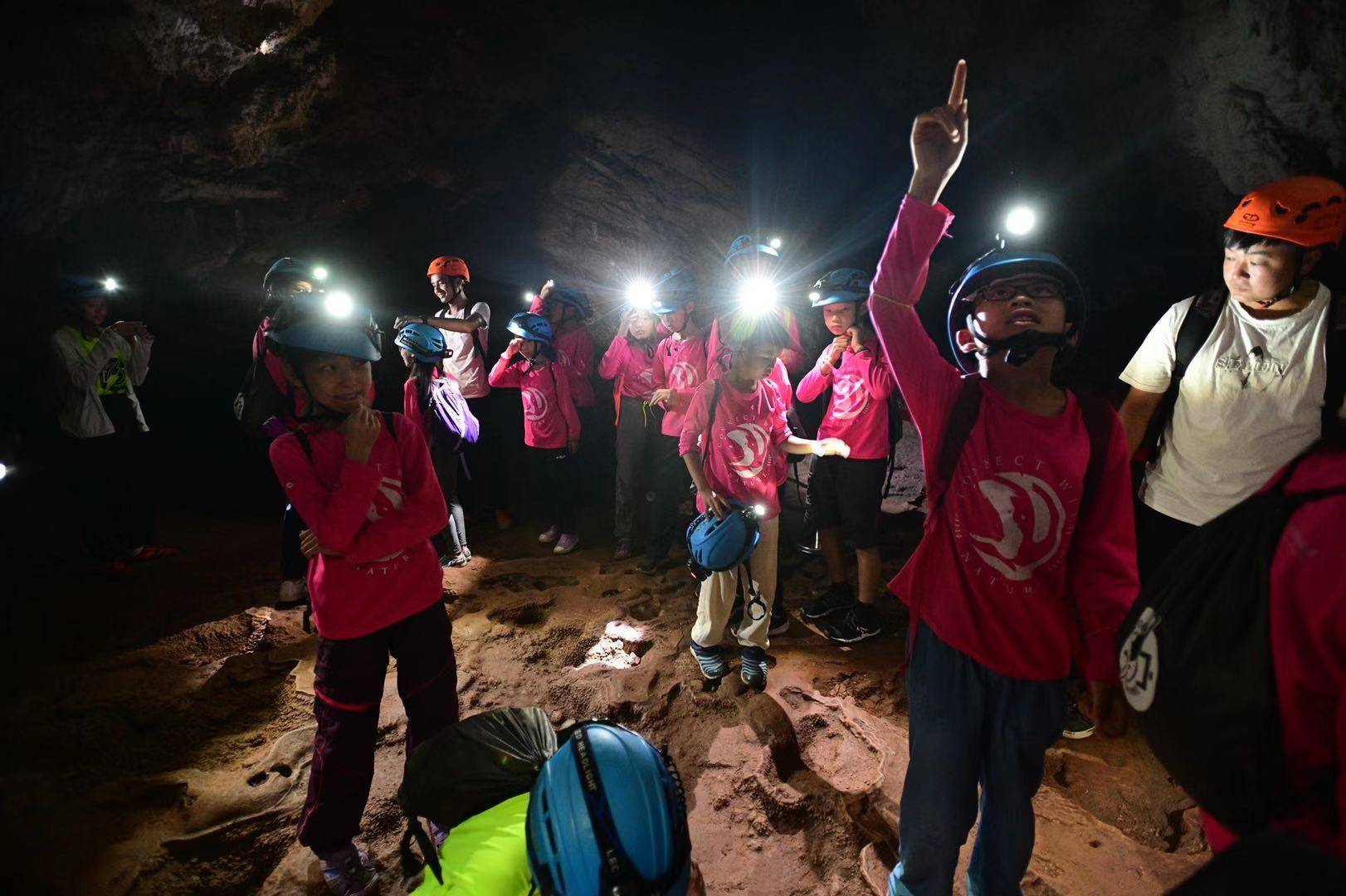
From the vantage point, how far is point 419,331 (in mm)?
4129

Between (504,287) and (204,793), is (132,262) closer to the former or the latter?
(504,287)

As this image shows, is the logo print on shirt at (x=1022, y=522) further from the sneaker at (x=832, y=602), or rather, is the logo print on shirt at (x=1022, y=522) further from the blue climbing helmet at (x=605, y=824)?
the sneaker at (x=832, y=602)

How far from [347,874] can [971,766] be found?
2214 millimetres

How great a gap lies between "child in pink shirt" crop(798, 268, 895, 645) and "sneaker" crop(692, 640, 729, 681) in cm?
96

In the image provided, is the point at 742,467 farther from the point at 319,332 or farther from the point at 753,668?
the point at 319,332

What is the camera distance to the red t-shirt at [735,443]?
3.17 m

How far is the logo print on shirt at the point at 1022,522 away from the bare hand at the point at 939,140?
2.74ft

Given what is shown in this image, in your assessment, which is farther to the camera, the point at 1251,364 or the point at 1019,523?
the point at 1251,364

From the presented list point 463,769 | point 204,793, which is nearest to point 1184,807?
point 463,769

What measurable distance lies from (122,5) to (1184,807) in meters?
9.32

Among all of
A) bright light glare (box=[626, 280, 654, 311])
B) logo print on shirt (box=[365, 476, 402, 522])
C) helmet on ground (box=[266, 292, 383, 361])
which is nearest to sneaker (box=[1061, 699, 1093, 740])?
logo print on shirt (box=[365, 476, 402, 522])

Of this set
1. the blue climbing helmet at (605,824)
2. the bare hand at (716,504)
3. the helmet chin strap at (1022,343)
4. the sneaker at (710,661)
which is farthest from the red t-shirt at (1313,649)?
the sneaker at (710,661)

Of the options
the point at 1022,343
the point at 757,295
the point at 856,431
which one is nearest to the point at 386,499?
the point at 1022,343

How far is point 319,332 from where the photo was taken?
1.82 metres
